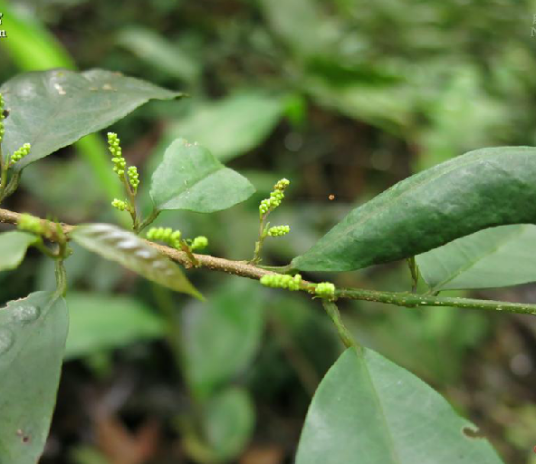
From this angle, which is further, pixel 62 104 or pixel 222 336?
pixel 222 336

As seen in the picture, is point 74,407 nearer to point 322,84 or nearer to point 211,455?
point 211,455

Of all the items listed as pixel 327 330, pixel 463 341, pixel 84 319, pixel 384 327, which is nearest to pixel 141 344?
pixel 84 319

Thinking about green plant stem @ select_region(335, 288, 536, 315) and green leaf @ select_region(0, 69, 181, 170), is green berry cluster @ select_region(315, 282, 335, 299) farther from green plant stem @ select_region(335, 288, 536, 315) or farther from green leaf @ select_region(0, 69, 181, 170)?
green leaf @ select_region(0, 69, 181, 170)

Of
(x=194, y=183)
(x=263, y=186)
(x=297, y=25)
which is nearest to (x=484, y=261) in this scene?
(x=194, y=183)

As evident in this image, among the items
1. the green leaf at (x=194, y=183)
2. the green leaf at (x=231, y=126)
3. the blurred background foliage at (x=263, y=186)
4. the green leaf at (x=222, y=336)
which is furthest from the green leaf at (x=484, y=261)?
the green leaf at (x=231, y=126)

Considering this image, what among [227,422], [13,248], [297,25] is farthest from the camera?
[297,25]

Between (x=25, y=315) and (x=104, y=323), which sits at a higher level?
(x=25, y=315)

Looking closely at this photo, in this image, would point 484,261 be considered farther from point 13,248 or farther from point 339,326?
point 13,248

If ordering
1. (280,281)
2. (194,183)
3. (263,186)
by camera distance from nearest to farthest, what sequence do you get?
(280,281)
(194,183)
(263,186)
